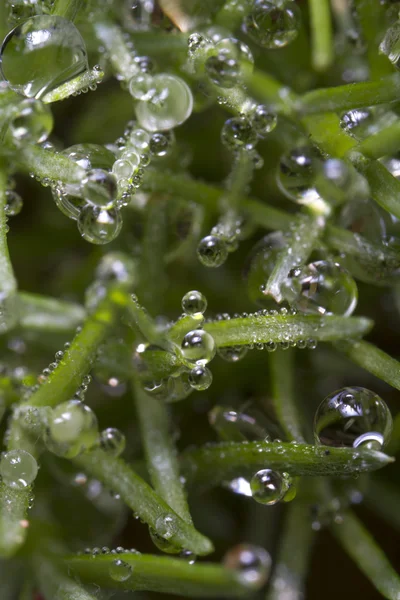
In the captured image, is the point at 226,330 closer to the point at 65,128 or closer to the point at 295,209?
the point at 295,209

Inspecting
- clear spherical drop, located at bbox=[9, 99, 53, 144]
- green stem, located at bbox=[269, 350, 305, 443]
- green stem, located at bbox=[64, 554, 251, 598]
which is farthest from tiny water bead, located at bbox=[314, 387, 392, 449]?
clear spherical drop, located at bbox=[9, 99, 53, 144]

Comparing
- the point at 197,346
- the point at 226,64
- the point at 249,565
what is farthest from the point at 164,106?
the point at 249,565

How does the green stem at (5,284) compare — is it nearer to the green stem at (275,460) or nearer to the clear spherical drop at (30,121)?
the clear spherical drop at (30,121)

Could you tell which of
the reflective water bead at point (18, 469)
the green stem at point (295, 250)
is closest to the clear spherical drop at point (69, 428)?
the reflective water bead at point (18, 469)

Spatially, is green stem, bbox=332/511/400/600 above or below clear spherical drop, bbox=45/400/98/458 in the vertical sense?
below

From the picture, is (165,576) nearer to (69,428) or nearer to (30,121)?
(69,428)

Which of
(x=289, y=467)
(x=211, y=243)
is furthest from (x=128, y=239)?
(x=289, y=467)

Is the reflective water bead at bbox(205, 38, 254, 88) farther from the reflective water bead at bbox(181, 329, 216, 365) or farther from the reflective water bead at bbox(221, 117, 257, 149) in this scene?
the reflective water bead at bbox(181, 329, 216, 365)
